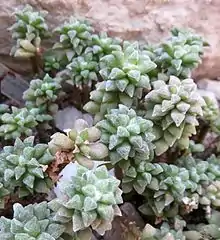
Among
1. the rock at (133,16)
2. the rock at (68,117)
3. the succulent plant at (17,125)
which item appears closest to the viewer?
the succulent plant at (17,125)

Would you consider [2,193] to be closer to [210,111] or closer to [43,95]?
[43,95]

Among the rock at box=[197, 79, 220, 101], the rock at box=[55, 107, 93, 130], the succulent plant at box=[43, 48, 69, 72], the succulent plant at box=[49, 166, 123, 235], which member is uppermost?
the succulent plant at box=[49, 166, 123, 235]

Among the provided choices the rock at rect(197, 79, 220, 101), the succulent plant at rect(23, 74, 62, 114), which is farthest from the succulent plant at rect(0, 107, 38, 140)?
the rock at rect(197, 79, 220, 101)

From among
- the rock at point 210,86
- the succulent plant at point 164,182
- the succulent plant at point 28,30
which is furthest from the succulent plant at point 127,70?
the rock at point 210,86

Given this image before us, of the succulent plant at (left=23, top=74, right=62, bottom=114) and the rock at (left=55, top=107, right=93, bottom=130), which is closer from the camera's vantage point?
the succulent plant at (left=23, top=74, right=62, bottom=114)

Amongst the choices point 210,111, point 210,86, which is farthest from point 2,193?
point 210,86

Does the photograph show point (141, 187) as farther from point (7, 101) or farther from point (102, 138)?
point (7, 101)

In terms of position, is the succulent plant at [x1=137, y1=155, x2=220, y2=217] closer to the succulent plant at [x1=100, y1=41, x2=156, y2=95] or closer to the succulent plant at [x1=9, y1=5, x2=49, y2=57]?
the succulent plant at [x1=100, y1=41, x2=156, y2=95]

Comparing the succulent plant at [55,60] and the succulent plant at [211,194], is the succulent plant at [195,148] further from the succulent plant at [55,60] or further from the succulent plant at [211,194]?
the succulent plant at [55,60]
